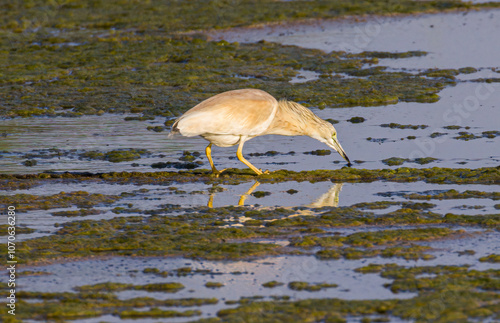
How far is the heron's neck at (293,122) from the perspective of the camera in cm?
994

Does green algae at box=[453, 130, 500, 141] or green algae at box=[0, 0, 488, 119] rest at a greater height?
green algae at box=[0, 0, 488, 119]

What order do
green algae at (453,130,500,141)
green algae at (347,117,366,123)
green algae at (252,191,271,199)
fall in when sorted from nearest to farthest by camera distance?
green algae at (252,191,271,199)
green algae at (453,130,500,141)
green algae at (347,117,366,123)

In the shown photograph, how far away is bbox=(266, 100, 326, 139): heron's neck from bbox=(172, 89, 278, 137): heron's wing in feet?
0.76

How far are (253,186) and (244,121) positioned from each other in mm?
782

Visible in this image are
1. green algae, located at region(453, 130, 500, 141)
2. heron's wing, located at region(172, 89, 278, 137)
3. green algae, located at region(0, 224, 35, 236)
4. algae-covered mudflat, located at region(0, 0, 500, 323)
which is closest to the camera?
algae-covered mudflat, located at region(0, 0, 500, 323)

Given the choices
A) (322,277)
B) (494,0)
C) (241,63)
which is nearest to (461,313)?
(322,277)

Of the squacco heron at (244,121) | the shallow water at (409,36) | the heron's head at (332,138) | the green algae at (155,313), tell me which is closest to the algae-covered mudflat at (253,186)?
the green algae at (155,313)

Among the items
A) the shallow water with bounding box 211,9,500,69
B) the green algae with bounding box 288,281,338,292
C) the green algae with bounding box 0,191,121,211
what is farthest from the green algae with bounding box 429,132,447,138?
the green algae with bounding box 288,281,338,292

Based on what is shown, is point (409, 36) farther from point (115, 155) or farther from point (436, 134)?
point (115, 155)

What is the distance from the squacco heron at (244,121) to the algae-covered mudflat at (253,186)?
0.41 metres

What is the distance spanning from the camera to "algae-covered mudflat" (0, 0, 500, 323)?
594 cm

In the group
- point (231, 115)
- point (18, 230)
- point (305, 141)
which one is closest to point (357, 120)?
point (305, 141)

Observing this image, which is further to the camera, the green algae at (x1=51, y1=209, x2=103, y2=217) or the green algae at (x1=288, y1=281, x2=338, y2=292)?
the green algae at (x1=51, y1=209, x2=103, y2=217)

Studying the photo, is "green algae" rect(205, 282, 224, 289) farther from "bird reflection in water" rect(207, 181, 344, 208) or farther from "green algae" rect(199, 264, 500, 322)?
"bird reflection in water" rect(207, 181, 344, 208)
